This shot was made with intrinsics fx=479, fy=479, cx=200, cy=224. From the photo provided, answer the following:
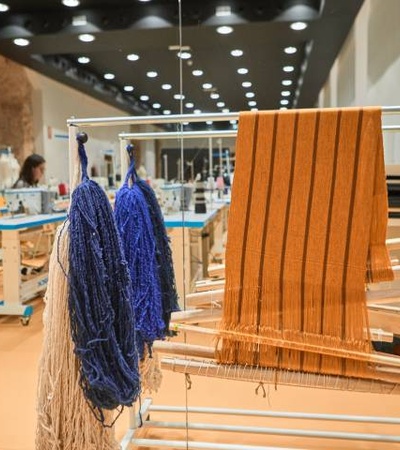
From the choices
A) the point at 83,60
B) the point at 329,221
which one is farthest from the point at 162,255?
the point at 83,60

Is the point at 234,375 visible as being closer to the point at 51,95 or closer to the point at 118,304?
the point at 118,304

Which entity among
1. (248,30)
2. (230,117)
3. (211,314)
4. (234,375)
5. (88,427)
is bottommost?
(88,427)

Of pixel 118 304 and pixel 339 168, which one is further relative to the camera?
pixel 118 304

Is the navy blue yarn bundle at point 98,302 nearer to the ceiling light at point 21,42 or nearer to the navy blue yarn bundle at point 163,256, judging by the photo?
the navy blue yarn bundle at point 163,256

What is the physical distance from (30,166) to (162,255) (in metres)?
3.07

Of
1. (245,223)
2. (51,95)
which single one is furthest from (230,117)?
(51,95)

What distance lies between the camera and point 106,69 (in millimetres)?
3568

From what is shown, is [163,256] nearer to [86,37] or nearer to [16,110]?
[86,37]

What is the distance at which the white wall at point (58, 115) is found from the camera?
325cm

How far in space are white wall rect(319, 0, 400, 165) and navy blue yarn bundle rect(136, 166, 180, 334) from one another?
4.22ft

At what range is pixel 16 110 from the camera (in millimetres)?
4988

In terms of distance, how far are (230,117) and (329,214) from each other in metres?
0.35

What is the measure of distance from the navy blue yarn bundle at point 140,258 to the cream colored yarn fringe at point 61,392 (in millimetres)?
358

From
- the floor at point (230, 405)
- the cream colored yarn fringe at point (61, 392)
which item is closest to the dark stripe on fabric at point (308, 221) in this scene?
the cream colored yarn fringe at point (61, 392)
